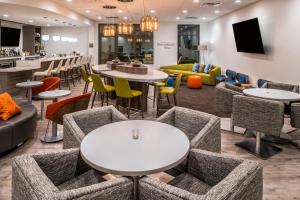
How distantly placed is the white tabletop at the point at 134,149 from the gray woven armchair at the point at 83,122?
239mm

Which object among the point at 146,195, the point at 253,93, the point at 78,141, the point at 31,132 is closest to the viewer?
the point at 146,195

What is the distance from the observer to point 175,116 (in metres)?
2.89

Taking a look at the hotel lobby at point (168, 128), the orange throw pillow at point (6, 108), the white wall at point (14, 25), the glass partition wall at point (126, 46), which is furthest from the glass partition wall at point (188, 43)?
the orange throw pillow at point (6, 108)

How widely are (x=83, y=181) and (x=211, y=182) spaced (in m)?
1.00

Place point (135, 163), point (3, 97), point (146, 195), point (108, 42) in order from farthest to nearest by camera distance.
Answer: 1. point (108, 42)
2. point (3, 97)
3. point (135, 163)
4. point (146, 195)

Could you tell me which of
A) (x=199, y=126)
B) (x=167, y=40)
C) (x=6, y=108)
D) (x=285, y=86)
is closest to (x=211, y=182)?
(x=199, y=126)

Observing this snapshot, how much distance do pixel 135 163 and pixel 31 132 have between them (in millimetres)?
3045

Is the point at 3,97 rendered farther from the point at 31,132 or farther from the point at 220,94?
the point at 220,94

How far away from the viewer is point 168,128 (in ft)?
7.76

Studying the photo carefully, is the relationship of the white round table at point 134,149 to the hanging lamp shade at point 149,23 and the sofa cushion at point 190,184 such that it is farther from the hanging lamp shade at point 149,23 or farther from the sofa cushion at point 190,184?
the hanging lamp shade at point 149,23

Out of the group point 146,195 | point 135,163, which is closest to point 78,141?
point 135,163

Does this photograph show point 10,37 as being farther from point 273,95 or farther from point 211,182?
point 211,182

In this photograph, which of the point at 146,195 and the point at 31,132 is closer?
the point at 146,195

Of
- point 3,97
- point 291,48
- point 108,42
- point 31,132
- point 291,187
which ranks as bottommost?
point 291,187
